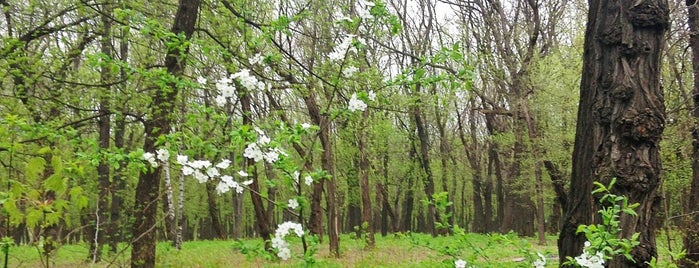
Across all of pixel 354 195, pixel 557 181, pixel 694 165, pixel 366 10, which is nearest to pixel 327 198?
pixel 557 181

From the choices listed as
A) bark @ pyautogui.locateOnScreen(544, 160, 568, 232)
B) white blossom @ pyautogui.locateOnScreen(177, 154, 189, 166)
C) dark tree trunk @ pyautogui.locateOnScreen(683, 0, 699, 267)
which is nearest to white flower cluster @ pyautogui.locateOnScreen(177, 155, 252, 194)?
white blossom @ pyautogui.locateOnScreen(177, 154, 189, 166)

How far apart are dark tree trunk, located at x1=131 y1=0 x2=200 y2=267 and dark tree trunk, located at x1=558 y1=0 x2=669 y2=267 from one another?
4.11m

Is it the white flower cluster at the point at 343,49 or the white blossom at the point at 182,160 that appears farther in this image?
the white flower cluster at the point at 343,49

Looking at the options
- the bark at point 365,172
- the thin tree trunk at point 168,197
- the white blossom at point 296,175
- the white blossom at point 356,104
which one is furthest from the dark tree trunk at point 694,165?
the bark at point 365,172

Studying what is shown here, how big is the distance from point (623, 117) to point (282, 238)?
1905mm

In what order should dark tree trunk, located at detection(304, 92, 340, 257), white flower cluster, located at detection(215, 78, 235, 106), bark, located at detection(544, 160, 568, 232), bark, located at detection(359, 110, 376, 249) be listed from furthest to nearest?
bark, located at detection(359, 110, 376, 249) → bark, located at detection(544, 160, 568, 232) → dark tree trunk, located at detection(304, 92, 340, 257) → white flower cluster, located at detection(215, 78, 235, 106)

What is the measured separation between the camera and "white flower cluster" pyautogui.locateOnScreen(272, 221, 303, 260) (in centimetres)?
235

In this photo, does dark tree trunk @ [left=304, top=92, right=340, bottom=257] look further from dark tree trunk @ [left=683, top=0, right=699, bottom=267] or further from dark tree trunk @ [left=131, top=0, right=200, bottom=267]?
dark tree trunk @ [left=683, top=0, right=699, bottom=267]

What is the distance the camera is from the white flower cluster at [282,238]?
2.35 meters

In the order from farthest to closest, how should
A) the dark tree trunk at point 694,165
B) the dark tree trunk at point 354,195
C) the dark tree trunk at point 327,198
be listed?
the dark tree trunk at point 354,195, the dark tree trunk at point 327,198, the dark tree trunk at point 694,165

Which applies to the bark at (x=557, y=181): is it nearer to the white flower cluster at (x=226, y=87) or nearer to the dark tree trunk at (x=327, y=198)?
the dark tree trunk at (x=327, y=198)

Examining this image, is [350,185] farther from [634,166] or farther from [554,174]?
[634,166]

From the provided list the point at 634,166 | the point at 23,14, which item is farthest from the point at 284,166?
the point at 23,14

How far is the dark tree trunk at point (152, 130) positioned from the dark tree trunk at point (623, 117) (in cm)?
411
